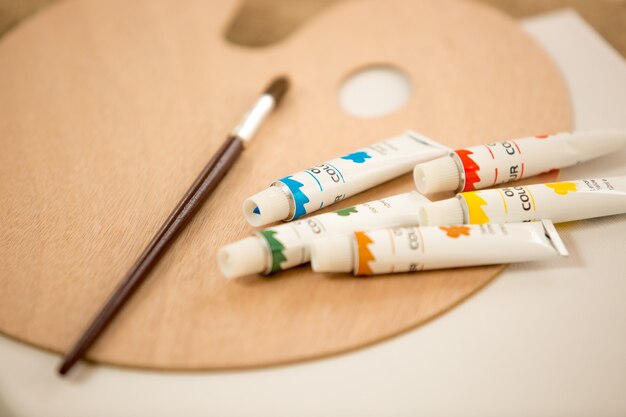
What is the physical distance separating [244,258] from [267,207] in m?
0.08

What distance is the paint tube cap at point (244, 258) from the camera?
22.8 inches

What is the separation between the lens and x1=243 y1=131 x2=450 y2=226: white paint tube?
0.65m

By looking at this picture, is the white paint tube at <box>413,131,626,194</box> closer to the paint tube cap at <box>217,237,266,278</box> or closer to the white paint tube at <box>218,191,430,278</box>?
the white paint tube at <box>218,191,430,278</box>

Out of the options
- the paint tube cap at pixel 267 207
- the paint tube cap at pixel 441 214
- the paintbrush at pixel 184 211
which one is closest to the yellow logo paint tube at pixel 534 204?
the paint tube cap at pixel 441 214

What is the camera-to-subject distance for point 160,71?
3.01 feet

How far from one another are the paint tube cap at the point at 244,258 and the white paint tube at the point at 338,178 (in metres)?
0.06

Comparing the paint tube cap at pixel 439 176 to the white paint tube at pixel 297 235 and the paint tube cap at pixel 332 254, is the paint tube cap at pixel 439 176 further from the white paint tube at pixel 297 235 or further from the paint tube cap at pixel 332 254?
the paint tube cap at pixel 332 254

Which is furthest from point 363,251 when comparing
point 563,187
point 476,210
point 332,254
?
point 563,187

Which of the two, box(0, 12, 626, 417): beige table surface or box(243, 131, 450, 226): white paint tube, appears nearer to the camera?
box(0, 12, 626, 417): beige table surface

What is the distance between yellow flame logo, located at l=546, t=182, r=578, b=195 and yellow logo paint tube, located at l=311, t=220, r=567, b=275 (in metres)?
0.06

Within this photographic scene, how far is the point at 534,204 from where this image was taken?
64 cm

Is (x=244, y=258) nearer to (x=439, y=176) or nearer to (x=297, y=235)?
(x=297, y=235)

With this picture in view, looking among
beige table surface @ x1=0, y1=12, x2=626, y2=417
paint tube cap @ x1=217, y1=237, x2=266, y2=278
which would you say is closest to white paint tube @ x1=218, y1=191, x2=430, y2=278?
paint tube cap @ x1=217, y1=237, x2=266, y2=278

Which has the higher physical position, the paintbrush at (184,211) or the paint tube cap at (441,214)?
the paintbrush at (184,211)
